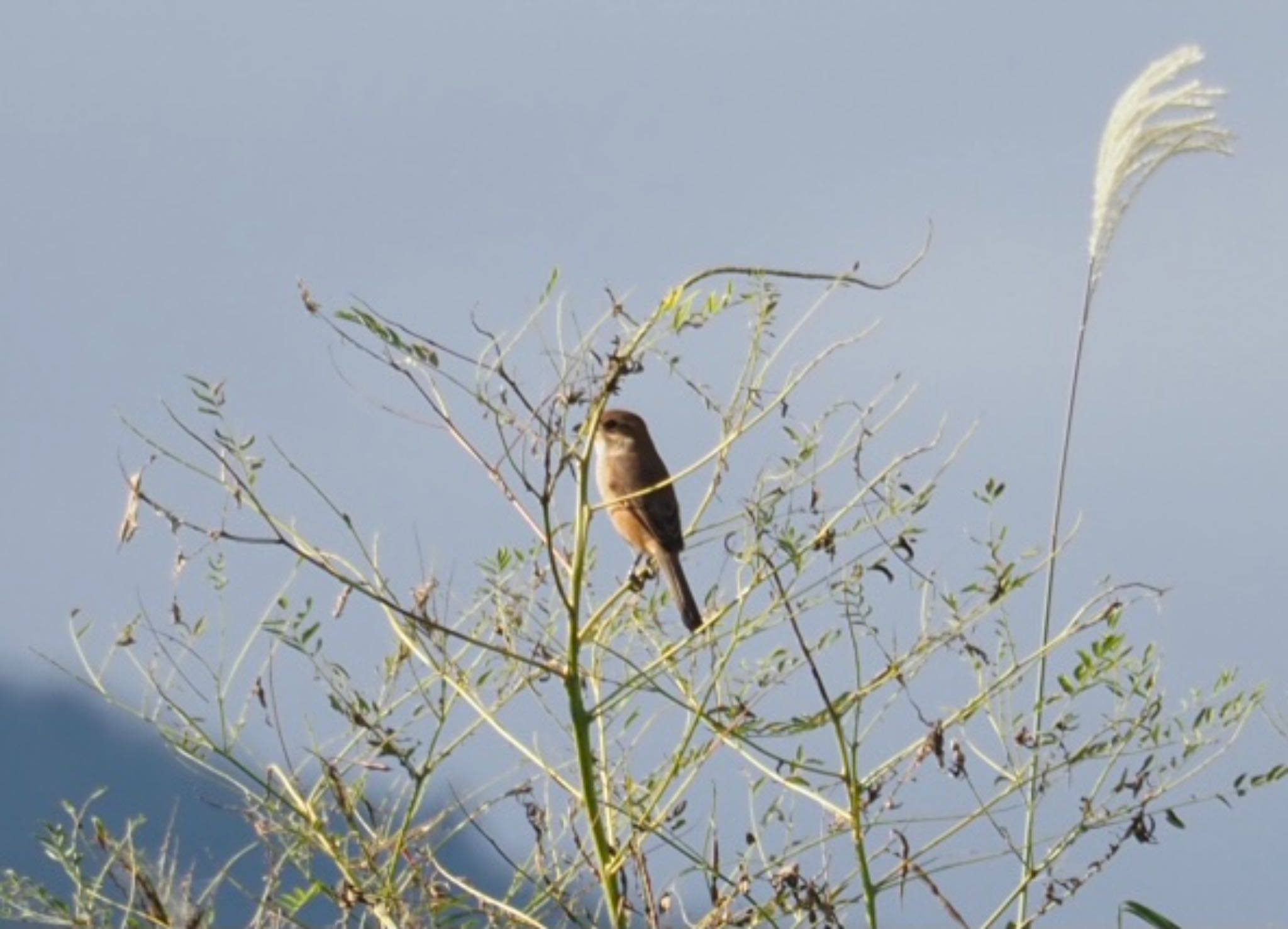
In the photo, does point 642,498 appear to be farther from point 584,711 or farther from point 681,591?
point 584,711

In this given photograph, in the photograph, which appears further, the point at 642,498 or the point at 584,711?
the point at 642,498

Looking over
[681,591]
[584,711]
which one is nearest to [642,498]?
[681,591]

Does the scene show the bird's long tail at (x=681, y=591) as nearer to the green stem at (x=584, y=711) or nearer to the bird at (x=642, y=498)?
the bird at (x=642, y=498)

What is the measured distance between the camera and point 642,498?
4629mm

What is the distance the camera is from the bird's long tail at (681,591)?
3.65 metres

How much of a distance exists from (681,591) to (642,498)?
2.76 feet

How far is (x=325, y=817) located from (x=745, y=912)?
0.66 metres

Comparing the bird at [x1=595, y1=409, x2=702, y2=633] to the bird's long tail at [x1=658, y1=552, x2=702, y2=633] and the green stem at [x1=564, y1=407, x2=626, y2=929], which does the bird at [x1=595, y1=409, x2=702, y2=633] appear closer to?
the bird's long tail at [x1=658, y1=552, x2=702, y2=633]

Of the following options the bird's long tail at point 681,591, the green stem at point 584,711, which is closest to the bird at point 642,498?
the bird's long tail at point 681,591

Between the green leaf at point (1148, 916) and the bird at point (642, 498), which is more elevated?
the bird at point (642, 498)

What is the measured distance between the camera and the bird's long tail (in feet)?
12.0

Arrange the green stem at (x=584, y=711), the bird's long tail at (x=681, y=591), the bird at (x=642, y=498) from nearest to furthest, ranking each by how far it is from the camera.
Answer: the green stem at (x=584, y=711), the bird's long tail at (x=681, y=591), the bird at (x=642, y=498)

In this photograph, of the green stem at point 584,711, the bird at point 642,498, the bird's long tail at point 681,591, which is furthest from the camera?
the bird at point 642,498

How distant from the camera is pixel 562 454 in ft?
8.27
